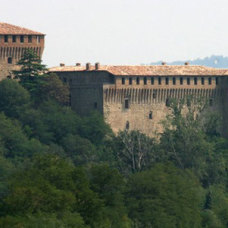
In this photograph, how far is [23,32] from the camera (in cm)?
11238

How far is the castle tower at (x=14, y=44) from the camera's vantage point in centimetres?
11156

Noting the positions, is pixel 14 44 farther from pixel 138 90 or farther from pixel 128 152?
pixel 128 152

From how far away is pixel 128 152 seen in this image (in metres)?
109

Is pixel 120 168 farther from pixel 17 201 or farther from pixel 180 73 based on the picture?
pixel 17 201

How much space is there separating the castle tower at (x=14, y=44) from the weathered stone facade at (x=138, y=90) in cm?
293

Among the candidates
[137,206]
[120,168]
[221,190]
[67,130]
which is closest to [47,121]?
[67,130]

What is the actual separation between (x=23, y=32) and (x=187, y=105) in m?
15.0

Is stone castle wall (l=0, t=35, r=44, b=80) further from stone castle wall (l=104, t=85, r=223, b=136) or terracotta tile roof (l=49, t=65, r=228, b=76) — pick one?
stone castle wall (l=104, t=85, r=223, b=136)

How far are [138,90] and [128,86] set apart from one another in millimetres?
987

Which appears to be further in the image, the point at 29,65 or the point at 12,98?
the point at 29,65

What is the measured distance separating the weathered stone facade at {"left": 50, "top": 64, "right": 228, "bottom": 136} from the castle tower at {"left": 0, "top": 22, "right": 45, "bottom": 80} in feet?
9.63

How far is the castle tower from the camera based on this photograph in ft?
366

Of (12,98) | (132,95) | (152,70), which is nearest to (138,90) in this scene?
(132,95)

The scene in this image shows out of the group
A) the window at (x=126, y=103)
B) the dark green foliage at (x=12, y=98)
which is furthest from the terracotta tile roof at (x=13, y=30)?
the window at (x=126, y=103)
